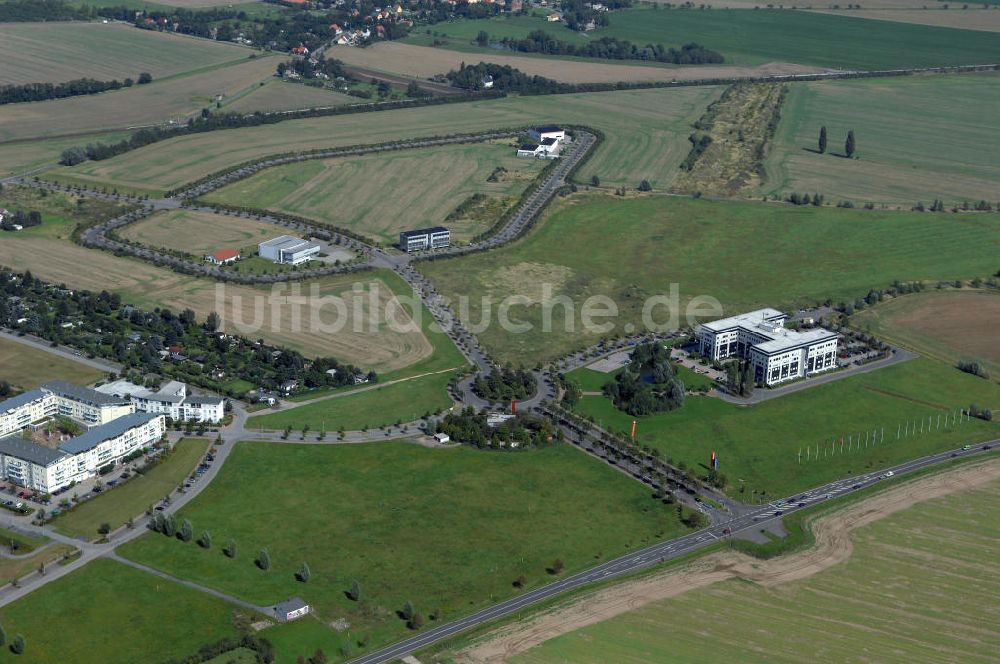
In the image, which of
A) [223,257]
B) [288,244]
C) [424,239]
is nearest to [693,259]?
[424,239]

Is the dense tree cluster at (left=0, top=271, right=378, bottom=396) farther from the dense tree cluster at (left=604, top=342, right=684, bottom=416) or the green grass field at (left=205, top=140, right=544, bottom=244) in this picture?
the green grass field at (left=205, top=140, right=544, bottom=244)

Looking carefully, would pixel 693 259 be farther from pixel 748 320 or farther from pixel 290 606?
pixel 290 606

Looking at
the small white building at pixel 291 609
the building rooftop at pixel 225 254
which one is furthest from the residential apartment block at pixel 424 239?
the small white building at pixel 291 609

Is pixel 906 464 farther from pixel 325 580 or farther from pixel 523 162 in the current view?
pixel 523 162

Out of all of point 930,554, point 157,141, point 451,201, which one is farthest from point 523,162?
point 930,554

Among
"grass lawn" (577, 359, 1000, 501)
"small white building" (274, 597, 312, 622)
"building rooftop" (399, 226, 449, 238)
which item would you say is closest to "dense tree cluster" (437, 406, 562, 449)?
"grass lawn" (577, 359, 1000, 501)

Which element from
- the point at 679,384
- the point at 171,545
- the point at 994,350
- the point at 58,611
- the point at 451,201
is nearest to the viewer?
the point at 58,611

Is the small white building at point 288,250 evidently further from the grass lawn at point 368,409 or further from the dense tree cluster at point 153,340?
the grass lawn at point 368,409
